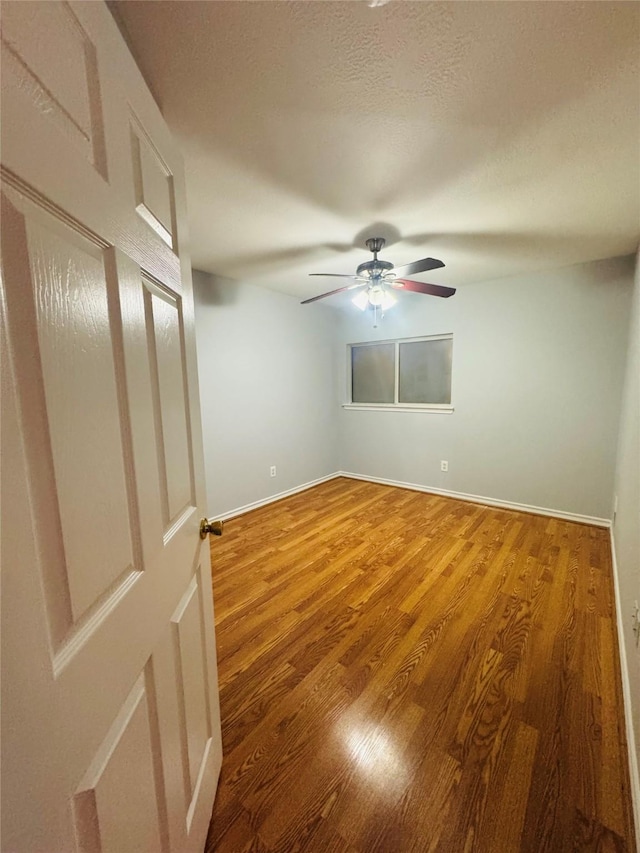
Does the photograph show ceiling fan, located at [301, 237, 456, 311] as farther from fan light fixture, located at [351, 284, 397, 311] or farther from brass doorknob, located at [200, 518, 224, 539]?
brass doorknob, located at [200, 518, 224, 539]

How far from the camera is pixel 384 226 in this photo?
6.93 ft

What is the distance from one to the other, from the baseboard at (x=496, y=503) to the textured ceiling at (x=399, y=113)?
2329 mm

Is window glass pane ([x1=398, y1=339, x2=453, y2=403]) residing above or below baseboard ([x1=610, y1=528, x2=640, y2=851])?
above

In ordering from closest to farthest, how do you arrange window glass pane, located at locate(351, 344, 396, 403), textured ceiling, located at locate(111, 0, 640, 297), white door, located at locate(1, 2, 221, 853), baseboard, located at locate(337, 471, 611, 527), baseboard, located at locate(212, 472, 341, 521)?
white door, located at locate(1, 2, 221, 853) → textured ceiling, located at locate(111, 0, 640, 297) → baseboard, located at locate(337, 471, 611, 527) → baseboard, located at locate(212, 472, 341, 521) → window glass pane, located at locate(351, 344, 396, 403)

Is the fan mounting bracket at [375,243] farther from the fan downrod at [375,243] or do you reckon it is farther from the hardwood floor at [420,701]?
the hardwood floor at [420,701]

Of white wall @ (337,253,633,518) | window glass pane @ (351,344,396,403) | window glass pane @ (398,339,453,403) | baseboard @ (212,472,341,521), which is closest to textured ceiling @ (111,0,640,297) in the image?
white wall @ (337,253,633,518)

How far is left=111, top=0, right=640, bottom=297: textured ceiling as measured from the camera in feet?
3.01

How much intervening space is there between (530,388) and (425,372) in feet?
3.62

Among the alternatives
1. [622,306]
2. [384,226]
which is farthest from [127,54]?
[622,306]

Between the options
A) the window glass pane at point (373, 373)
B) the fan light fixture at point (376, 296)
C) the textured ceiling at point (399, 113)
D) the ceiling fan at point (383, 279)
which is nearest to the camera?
the textured ceiling at point (399, 113)

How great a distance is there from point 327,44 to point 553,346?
2957mm

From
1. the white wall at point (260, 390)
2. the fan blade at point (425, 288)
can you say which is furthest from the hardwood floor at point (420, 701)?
the fan blade at point (425, 288)

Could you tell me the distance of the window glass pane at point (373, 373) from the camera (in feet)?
13.7

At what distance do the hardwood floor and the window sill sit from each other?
61.6 inches
